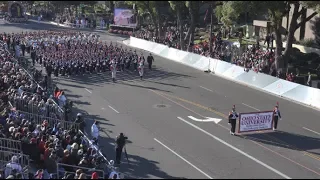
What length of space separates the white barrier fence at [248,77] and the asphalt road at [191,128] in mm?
881

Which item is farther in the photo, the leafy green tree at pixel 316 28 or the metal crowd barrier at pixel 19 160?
the leafy green tree at pixel 316 28

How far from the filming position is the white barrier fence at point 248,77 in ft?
91.7

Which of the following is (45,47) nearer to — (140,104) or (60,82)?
(60,82)

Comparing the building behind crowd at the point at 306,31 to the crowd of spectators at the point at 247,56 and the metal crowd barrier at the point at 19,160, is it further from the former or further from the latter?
the metal crowd barrier at the point at 19,160

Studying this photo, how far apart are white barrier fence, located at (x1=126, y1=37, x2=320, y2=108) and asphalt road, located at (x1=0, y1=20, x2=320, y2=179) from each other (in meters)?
0.88

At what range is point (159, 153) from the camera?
18.3m

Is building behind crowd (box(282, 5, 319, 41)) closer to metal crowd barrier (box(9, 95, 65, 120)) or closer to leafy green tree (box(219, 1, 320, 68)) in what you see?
leafy green tree (box(219, 1, 320, 68))

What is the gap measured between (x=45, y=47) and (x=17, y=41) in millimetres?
5289

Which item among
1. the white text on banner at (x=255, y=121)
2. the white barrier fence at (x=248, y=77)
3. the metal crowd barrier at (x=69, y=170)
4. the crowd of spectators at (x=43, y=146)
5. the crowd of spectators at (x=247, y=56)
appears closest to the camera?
the crowd of spectators at (x=43, y=146)

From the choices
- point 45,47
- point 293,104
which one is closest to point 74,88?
point 45,47

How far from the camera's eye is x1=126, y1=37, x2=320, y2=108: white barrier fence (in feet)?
91.7

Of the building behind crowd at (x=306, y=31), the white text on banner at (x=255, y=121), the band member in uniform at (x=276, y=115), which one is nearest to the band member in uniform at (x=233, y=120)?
the white text on banner at (x=255, y=121)

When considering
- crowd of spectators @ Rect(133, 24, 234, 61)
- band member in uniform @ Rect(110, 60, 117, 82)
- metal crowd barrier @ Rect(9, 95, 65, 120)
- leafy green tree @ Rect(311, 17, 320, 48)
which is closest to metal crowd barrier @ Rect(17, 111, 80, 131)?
metal crowd barrier @ Rect(9, 95, 65, 120)

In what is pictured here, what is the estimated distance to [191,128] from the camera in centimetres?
2188
